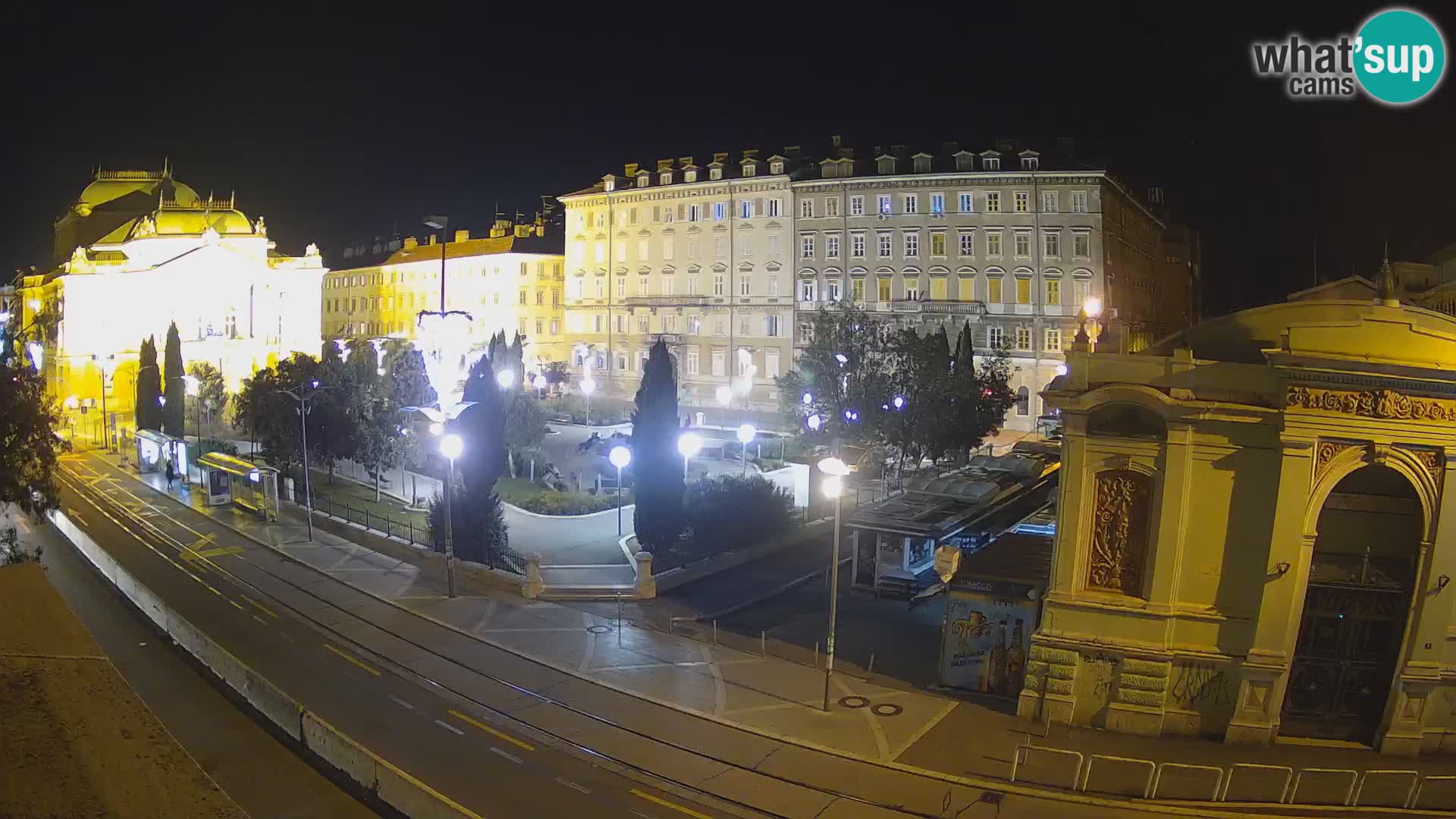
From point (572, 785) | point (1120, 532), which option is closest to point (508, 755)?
point (572, 785)

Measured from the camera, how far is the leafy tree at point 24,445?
2475 centimetres

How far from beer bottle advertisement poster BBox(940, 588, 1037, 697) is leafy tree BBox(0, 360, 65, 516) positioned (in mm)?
23740

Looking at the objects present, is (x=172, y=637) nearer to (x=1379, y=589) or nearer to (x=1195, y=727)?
(x=1195, y=727)

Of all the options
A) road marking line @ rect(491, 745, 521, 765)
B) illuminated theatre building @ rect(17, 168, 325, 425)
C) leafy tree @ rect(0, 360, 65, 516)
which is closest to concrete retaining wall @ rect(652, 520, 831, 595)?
road marking line @ rect(491, 745, 521, 765)

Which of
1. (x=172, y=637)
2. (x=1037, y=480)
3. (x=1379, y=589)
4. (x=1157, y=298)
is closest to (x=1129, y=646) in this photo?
(x=1379, y=589)

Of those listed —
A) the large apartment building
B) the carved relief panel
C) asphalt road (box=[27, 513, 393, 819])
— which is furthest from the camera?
the large apartment building

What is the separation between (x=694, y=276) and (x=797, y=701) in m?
52.9

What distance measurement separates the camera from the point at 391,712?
17438 millimetres

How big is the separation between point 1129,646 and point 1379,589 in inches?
166

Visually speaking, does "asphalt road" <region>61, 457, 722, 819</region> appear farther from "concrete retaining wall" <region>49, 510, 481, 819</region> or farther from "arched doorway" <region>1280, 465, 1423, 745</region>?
"arched doorway" <region>1280, 465, 1423, 745</region>

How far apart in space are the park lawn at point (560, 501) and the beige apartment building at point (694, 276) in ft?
77.6

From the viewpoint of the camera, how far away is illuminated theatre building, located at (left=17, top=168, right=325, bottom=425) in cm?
7431

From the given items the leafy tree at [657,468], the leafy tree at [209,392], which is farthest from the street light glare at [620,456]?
the leafy tree at [209,392]

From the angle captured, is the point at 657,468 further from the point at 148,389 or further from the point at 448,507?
the point at 148,389
